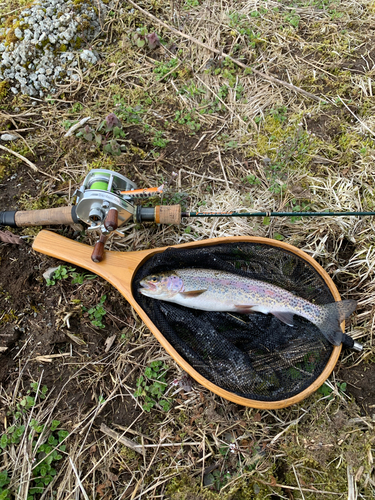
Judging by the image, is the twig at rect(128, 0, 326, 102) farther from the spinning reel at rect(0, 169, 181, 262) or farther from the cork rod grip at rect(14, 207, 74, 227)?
the cork rod grip at rect(14, 207, 74, 227)

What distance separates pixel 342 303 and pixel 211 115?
261 cm

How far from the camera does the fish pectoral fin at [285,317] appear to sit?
2836 millimetres

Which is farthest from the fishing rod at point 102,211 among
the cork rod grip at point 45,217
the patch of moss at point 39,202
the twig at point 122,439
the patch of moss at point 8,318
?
the twig at point 122,439

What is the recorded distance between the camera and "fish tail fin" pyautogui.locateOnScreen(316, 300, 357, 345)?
2.69 m

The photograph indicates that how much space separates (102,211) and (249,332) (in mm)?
1623

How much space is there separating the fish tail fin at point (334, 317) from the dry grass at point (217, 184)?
370 millimetres

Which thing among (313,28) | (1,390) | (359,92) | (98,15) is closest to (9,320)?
(1,390)

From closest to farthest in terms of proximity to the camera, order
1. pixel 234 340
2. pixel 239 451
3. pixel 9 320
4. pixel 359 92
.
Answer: pixel 239 451 < pixel 234 340 < pixel 9 320 < pixel 359 92

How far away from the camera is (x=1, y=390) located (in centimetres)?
279

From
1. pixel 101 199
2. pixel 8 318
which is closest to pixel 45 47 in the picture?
pixel 101 199

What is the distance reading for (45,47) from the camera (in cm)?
400

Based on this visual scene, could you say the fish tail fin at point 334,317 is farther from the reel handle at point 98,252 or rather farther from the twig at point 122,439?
the reel handle at point 98,252

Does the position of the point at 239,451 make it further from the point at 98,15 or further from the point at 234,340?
the point at 98,15

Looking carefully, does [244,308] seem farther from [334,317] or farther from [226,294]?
[334,317]
